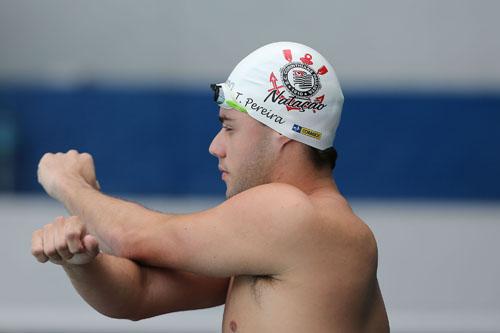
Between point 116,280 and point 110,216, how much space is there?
0.71 feet

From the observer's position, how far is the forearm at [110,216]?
3.34m

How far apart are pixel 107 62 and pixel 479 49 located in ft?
9.96

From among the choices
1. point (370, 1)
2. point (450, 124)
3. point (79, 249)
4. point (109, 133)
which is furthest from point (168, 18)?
point (79, 249)

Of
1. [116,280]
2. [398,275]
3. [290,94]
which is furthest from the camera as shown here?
[398,275]

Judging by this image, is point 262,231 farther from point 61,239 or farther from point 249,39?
point 249,39

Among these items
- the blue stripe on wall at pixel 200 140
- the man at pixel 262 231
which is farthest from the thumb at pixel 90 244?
the blue stripe on wall at pixel 200 140

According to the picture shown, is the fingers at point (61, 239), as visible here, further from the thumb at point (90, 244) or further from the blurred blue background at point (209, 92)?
the blurred blue background at point (209, 92)

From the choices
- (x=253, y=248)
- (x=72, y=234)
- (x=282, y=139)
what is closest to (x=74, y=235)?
(x=72, y=234)

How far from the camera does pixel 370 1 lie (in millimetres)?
9078

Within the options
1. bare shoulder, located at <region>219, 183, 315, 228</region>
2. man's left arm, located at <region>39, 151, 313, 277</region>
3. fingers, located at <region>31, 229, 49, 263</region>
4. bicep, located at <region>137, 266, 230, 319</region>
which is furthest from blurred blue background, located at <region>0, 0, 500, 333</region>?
fingers, located at <region>31, 229, 49, 263</region>

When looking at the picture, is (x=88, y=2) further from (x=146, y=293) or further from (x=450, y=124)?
(x=146, y=293)

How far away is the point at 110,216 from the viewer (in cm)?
338

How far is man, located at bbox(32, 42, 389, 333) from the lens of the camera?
10.5 ft

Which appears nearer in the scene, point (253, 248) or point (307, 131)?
point (253, 248)
